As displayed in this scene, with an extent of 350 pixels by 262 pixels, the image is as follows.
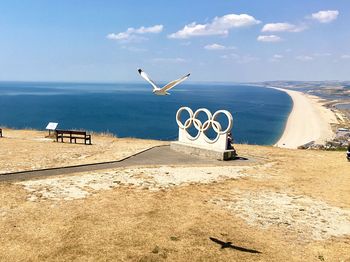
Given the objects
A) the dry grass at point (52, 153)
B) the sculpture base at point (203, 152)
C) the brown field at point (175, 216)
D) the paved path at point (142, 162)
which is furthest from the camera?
the sculpture base at point (203, 152)

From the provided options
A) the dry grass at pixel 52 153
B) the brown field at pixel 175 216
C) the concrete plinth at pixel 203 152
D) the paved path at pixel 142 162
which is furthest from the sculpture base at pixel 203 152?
the brown field at pixel 175 216

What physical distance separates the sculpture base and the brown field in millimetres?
2472

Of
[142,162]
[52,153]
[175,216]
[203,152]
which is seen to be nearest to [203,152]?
[203,152]

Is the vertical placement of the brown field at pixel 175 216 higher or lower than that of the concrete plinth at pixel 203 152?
lower

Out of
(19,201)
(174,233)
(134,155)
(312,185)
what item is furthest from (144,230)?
(134,155)

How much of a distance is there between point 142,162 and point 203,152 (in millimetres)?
3879

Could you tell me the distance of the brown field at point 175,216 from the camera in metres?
8.42

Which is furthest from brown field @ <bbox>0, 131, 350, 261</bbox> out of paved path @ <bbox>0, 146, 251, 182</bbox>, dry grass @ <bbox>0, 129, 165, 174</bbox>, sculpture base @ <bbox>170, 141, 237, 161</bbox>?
sculpture base @ <bbox>170, 141, 237, 161</bbox>

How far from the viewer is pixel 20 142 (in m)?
23.5

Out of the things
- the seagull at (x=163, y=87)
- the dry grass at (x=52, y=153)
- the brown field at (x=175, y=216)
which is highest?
the seagull at (x=163, y=87)

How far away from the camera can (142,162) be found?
57.6 feet

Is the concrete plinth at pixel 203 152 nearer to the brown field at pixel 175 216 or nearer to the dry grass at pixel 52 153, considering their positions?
the dry grass at pixel 52 153

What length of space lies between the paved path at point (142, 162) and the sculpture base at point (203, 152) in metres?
0.38

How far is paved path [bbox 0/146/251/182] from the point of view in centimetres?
1456
